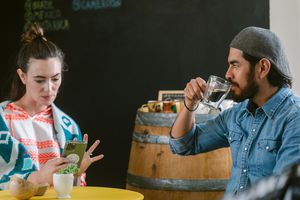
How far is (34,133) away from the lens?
9.18 feet

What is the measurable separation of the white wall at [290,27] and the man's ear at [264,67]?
119 centimetres

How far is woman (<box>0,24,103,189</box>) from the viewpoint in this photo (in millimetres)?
2656

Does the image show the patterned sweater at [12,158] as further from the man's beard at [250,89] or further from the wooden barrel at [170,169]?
the man's beard at [250,89]

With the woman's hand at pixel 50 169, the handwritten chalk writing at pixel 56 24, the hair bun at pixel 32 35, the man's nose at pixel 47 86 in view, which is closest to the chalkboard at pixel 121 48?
the handwritten chalk writing at pixel 56 24

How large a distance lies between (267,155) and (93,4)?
2.59m

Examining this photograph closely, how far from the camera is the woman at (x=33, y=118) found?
266 cm

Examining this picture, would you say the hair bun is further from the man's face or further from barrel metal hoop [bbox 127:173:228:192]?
the man's face

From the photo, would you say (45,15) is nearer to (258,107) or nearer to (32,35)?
(32,35)

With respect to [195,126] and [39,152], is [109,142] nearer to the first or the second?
[39,152]

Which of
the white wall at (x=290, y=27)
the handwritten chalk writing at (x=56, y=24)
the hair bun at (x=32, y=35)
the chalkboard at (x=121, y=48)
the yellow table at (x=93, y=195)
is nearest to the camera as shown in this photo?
the yellow table at (x=93, y=195)

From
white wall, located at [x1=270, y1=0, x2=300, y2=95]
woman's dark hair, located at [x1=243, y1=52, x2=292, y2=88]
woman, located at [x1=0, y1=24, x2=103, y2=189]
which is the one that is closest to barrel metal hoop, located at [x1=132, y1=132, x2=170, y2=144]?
woman, located at [x1=0, y1=24, x2=103, y2=189]

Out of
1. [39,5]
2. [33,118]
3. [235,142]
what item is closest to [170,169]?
[235,142]

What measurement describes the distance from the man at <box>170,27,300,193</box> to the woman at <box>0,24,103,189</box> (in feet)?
2.51

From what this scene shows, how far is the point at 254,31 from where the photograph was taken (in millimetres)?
2199
